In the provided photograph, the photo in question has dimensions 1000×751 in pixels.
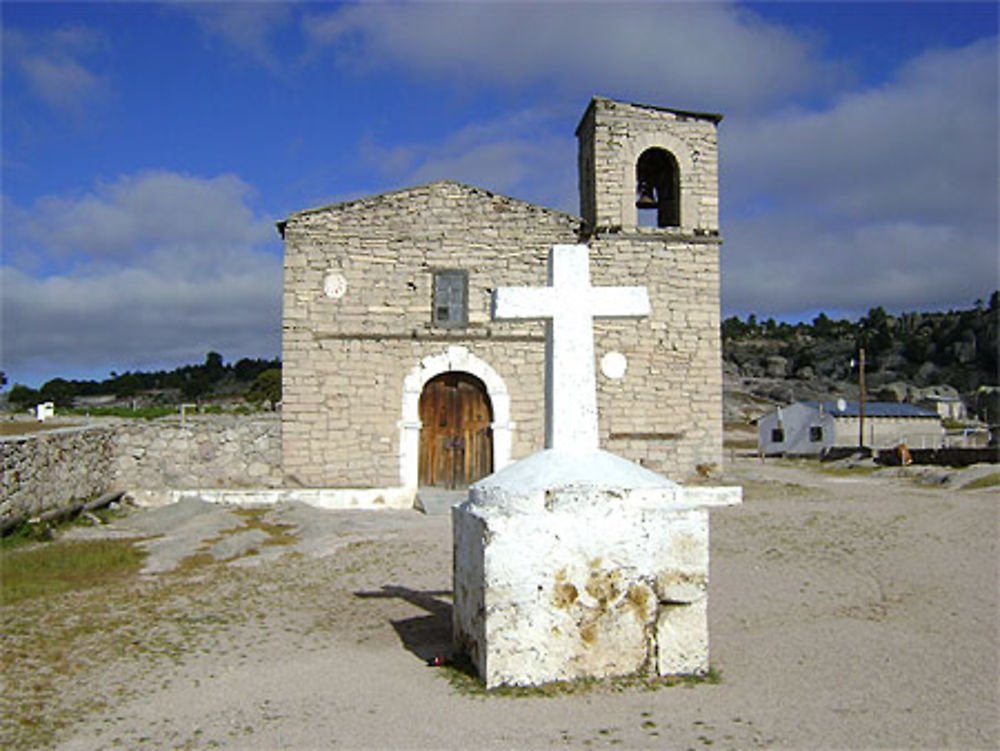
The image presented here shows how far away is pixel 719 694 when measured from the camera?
461 centimetres

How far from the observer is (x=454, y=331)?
1389 cm

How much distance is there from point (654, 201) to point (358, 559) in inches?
368

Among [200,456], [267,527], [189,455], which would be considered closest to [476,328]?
[267,527]

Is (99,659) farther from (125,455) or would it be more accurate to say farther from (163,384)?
(163,384)

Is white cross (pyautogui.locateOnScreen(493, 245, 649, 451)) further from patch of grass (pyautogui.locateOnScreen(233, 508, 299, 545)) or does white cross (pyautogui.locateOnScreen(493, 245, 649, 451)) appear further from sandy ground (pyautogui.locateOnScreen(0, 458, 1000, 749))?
patch of grass (pyautogui.locateOnScreen(233, 508, 299, 545))

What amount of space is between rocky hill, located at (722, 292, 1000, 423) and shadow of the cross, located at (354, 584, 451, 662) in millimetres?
57162

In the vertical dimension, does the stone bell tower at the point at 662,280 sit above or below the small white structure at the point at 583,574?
above

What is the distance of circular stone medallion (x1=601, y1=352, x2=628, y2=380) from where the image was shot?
14.1 m

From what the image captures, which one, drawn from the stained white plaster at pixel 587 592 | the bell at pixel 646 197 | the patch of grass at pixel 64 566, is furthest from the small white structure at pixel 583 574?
the bell at pixel 646 197

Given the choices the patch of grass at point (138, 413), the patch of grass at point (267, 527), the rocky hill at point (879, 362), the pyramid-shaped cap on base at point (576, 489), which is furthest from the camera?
the rocky hill at point (879, 362)

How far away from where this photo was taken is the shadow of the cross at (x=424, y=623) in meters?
5.70

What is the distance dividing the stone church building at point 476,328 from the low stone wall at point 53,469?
2809 mm

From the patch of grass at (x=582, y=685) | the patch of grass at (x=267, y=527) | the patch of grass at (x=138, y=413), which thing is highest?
the patch of grass at (x=138, y=413)

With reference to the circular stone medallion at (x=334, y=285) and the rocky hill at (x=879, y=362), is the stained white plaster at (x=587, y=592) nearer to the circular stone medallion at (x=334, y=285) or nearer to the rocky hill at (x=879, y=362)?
the circular stone medallion at (x=334, y=285)
